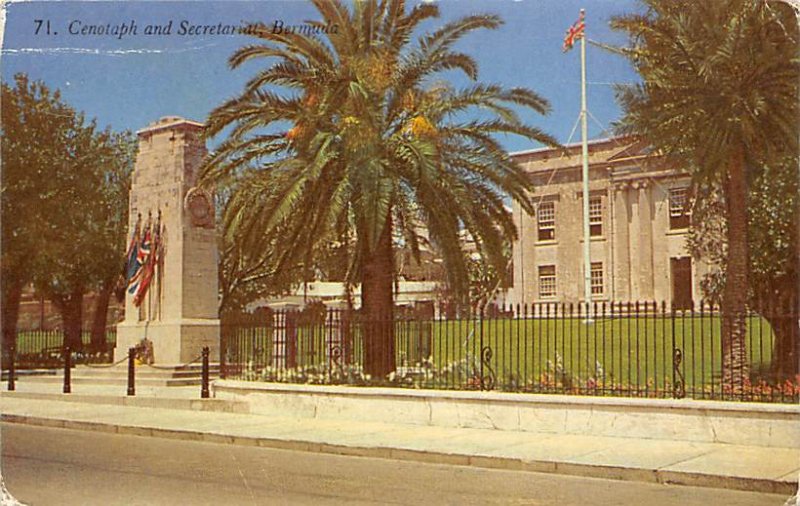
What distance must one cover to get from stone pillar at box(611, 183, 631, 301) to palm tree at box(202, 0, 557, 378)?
63.7 ft

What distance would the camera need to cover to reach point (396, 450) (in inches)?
476

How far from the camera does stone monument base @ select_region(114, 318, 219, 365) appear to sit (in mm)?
23453

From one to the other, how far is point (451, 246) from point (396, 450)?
4905 millimetres

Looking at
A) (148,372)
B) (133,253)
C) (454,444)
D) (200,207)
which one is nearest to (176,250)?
(200,207)

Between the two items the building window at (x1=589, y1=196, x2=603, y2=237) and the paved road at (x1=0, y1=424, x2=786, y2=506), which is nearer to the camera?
the paved road at (x1=0, y1=424, x2=786, y2=506)

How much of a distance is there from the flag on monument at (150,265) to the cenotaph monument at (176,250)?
0.03 metres

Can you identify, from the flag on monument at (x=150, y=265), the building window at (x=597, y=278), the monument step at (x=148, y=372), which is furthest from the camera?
the building window at (x=597, y=278)

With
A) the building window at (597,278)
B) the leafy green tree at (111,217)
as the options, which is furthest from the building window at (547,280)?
the leafy green tree at (111,217)

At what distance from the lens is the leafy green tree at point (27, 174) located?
27812 mm

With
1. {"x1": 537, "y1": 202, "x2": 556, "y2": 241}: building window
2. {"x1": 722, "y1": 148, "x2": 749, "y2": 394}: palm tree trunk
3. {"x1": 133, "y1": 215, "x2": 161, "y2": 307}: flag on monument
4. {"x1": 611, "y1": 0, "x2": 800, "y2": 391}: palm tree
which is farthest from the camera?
{"x1": 537, "y1": 202, "x2": 556, "y2": 241}: building window

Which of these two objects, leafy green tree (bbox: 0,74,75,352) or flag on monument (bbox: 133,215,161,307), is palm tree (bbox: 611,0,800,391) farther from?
leafy green tree (bbox: 0,74,75,352)

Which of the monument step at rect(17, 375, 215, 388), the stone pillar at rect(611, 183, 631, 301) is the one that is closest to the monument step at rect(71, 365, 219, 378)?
the monument step at rect(17, 375, 215, 388)

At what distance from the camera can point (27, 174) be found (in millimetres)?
28172

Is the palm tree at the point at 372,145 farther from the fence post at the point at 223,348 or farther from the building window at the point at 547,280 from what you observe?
the building window at the point at 547,280
